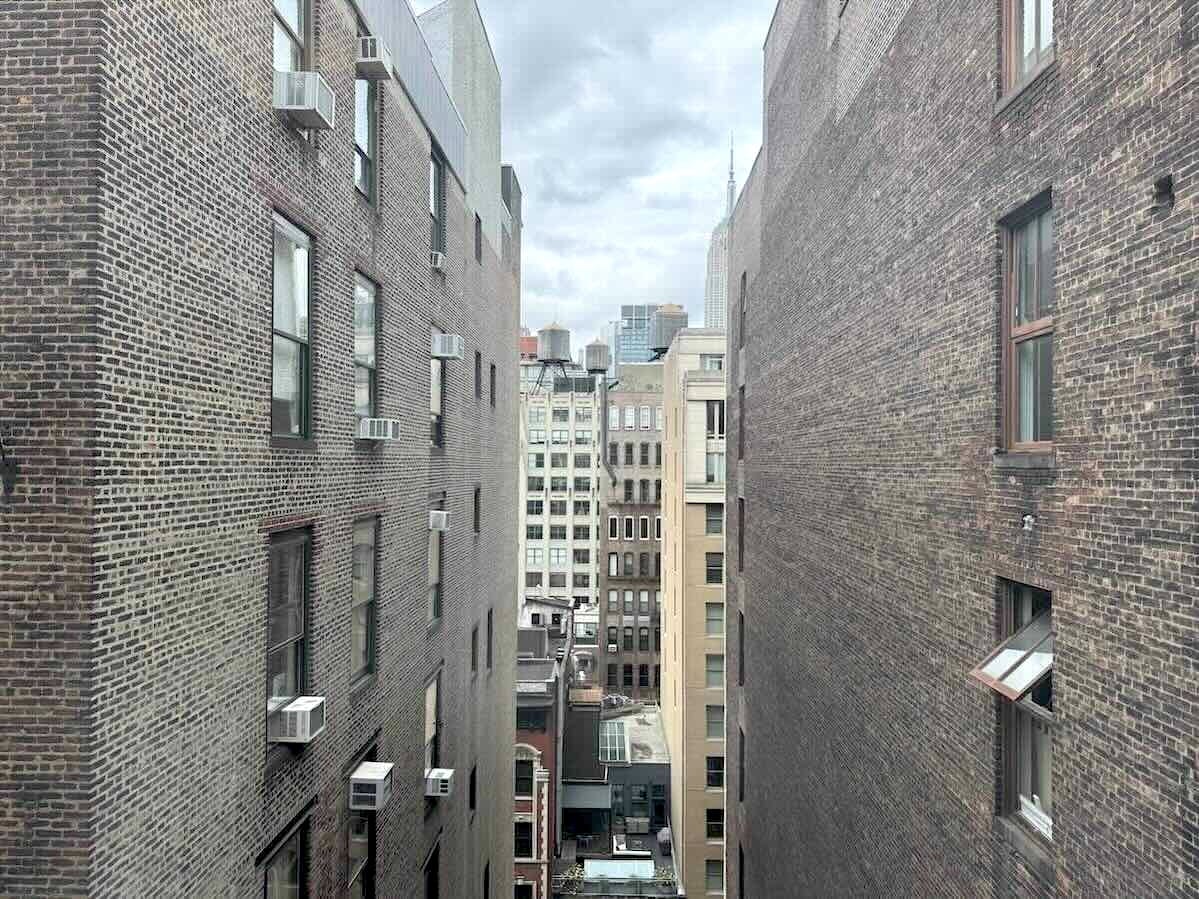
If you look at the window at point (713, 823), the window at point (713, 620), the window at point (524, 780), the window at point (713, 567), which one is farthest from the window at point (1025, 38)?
the window at point (713, 823)

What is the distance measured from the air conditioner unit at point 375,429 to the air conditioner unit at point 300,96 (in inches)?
144

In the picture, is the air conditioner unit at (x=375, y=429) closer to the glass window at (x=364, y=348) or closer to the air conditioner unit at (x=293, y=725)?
the glass window at (x=364, y=348)

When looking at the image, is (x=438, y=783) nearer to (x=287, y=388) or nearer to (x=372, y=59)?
(x=287, y=388)

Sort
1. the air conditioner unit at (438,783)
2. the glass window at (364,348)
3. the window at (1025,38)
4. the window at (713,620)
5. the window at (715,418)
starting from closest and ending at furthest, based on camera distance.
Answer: the window at (1025,38) < the glass window at (364,348) < the air conditioner unit at (438,783) < the window at (715,418) < the window at (713,620)

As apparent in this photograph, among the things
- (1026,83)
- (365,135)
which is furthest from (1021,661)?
(365,135)

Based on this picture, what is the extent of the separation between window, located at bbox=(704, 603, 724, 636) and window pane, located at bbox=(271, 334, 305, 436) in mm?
32099

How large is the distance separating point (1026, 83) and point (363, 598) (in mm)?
9118

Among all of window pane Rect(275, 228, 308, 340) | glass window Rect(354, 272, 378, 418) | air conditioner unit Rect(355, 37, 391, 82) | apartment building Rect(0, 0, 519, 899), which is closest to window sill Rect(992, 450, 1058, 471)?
apartment building Rect(0, 0, 519, 899)

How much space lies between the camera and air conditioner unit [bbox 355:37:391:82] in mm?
10078

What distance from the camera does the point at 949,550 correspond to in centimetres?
857

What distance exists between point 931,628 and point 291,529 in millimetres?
6699

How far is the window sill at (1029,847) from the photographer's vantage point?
671cm

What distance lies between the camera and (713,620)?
39.0 metres

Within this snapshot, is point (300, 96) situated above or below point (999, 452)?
above
